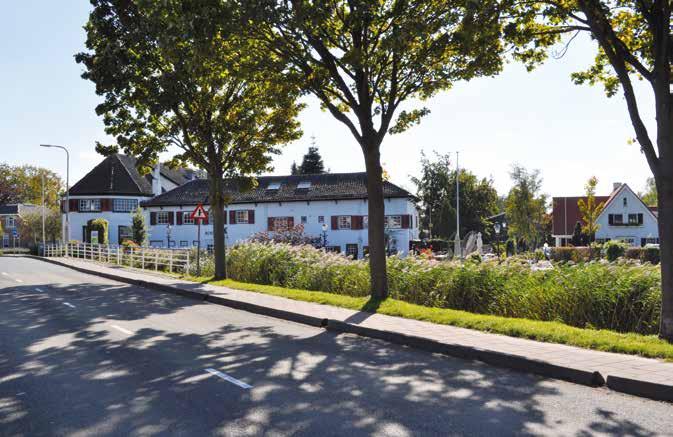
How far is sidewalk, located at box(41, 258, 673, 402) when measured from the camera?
701 cm

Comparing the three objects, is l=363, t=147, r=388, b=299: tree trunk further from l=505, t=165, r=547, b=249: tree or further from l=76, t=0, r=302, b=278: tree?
l=505, t=165, r=547, b=249: tree

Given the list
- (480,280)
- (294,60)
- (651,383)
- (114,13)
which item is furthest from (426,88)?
(114,13)

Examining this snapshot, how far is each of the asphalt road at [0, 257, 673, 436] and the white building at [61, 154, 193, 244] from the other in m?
54.7

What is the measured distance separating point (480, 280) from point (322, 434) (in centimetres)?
910

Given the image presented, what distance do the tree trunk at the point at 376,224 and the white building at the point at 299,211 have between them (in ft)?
115

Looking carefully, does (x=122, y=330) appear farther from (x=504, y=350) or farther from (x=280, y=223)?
(x=280, y=223)

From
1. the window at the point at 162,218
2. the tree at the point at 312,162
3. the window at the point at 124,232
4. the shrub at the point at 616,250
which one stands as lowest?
the shrub at the point at 616,250

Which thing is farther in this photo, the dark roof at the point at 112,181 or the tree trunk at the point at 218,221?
the dark roof at the point at 112,181

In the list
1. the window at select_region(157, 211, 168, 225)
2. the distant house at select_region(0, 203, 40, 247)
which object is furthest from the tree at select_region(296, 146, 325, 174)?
the distant house at select_region(0, 203, 40, 247)

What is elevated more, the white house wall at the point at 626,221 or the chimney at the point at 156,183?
the chimney at the point at 156,183

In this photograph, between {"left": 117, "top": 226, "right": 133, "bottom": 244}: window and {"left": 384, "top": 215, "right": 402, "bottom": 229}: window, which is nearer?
{"left": 384, "top": 215, "right": 402, "bottom": 229}: window

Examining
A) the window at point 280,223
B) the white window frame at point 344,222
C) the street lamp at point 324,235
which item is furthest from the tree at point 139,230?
the white window frame at point 344,222

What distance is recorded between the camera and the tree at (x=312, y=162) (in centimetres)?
8119

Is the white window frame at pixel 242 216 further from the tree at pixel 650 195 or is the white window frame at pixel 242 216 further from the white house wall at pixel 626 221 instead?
the tree at pixel 650 195
